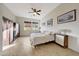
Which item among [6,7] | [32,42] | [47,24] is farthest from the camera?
[47,24]

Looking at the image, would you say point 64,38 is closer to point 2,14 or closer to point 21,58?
point 21,58

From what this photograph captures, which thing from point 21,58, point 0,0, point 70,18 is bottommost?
point 21,58

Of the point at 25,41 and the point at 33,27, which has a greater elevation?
the point at 33,27

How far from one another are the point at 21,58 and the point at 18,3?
152cm

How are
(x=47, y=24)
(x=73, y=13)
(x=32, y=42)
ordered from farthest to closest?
(x=47, y=24)
(x=32, y=42)
(x=73, y=13)

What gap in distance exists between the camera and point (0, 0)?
2127 millimetres

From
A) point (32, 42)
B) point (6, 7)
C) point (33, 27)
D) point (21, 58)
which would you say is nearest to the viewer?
point (21, 58)

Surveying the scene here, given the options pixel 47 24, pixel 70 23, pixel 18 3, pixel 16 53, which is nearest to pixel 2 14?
pixel 18 3

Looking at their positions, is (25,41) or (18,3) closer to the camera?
(18,3)

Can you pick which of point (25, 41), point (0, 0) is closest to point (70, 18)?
point (25, 41)

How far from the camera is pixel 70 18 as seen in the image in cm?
270

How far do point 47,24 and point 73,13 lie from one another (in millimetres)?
2267

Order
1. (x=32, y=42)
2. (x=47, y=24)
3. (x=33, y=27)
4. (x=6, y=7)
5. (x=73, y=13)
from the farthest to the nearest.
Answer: (x=47, y=24) < (x=32, y=42) < (x=33, y=27) < (x=73, y=13) < (x=6, y=7)

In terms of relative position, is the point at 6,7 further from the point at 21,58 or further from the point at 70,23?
the point at 70,23
